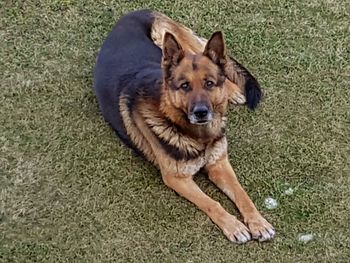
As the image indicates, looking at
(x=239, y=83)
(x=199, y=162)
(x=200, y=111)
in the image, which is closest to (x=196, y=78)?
(x=200, y=111)

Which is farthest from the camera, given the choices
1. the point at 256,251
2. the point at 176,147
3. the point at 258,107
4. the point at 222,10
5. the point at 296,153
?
the point at 222,10

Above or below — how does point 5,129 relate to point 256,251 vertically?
below

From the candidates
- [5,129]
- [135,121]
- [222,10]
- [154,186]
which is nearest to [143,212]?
[154,186]

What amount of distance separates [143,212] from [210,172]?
1.75 feet

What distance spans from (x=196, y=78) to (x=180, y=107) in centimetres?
22

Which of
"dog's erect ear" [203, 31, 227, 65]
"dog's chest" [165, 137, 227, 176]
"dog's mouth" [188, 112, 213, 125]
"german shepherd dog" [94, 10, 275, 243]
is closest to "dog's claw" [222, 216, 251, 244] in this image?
"german shepherd dog" [94, 10, 275, 243]

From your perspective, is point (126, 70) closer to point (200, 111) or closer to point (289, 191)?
point (200, 111)

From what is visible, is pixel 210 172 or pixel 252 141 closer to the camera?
pixel 210 172

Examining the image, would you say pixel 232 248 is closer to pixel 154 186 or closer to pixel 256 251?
pixel 256 251

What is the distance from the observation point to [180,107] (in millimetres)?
4375

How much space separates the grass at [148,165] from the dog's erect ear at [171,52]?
0.88 m

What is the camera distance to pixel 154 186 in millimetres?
4734

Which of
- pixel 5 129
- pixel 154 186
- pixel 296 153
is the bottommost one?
pixel 5 129

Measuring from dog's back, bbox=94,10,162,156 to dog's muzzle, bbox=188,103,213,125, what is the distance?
1.16 ft
